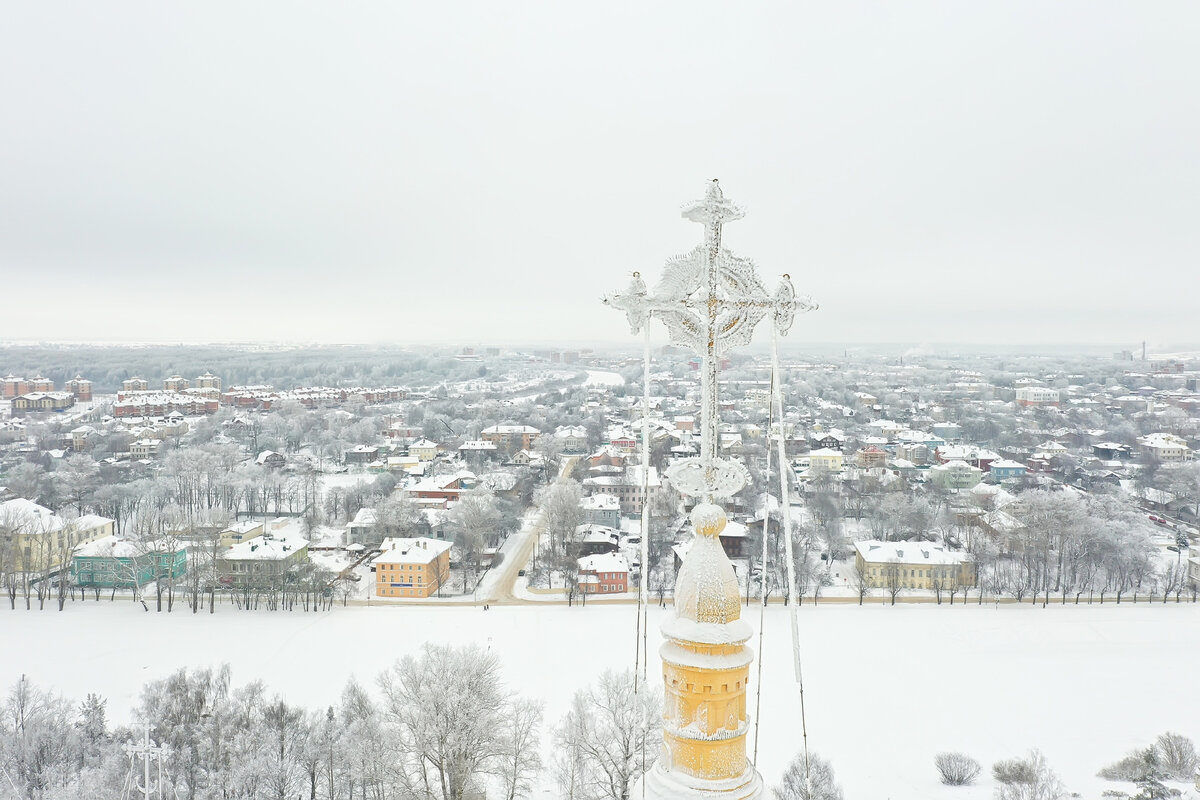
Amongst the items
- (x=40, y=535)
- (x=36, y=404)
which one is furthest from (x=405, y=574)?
(x=36, y=404)

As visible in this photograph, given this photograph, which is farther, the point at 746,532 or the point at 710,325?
the point at 746,532

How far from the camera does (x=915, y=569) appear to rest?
33.9 m

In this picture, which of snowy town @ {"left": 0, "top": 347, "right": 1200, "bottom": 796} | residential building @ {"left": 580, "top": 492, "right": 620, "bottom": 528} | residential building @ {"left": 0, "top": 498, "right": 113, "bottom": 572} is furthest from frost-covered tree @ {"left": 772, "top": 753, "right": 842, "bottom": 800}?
residential building @ {"left": 0, "top": 498, "right": 113, "bottom": 572}

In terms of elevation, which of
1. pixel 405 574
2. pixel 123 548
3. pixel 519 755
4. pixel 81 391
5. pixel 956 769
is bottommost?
pixel 405 574

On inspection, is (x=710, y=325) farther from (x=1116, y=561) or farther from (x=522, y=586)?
(x=1116, y=561)

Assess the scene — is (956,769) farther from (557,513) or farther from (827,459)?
(827,459)

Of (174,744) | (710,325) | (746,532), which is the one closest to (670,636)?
(710,325)

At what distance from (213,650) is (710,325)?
27.9 meters

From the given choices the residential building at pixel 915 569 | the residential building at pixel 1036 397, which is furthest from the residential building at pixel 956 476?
the residential building at pixel 1036 397

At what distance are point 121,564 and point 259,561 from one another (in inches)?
272

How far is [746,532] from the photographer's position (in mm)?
37875

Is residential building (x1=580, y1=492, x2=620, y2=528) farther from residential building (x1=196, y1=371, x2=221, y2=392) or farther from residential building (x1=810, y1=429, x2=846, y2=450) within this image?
residential building (x1=196, y1=371, x2=221, y2=392)

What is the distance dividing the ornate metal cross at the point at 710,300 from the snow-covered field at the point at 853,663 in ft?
→ 54.8

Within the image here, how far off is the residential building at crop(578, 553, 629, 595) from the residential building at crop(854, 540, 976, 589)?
11.7m
